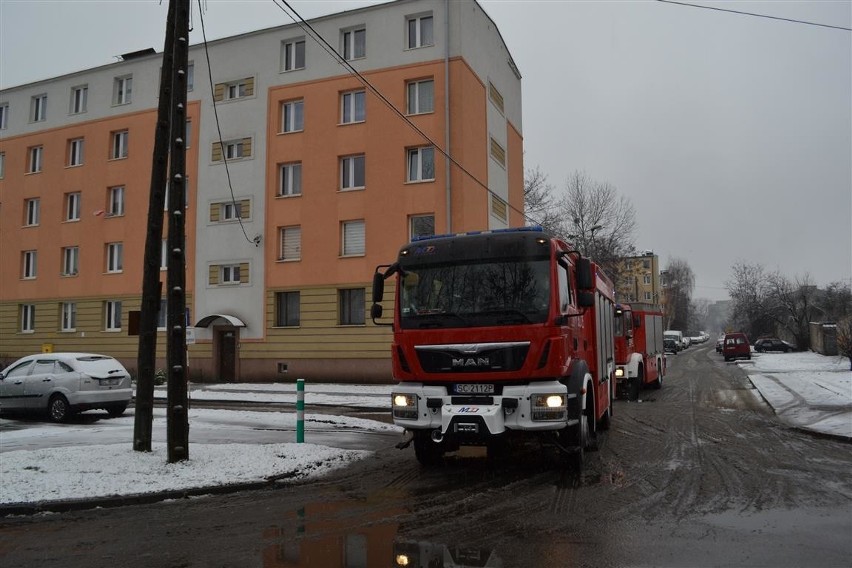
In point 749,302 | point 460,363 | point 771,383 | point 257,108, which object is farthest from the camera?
point 749,302

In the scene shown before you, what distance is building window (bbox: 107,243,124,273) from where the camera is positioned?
3183 centimetres

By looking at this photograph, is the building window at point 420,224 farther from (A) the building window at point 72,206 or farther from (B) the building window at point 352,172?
(A) the building window at point 72,206

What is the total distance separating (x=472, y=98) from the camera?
2694cm

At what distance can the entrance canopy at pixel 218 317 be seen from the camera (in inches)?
1077

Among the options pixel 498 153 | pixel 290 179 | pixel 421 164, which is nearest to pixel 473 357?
pixel 421 164

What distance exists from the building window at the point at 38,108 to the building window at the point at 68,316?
1042 cm

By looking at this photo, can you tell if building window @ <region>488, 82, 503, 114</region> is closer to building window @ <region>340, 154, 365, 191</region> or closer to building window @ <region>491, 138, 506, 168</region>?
building window @ <region>491, 138, 506, 168</region>

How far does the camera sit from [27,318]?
3444 cm

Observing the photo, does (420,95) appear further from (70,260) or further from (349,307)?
(70,260)

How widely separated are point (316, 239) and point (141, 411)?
1892cm

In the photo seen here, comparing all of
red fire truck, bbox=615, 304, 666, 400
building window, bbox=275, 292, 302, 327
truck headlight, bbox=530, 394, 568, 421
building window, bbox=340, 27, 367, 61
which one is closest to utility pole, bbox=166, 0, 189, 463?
truck headlight, bbox=530, 394, 568, 421

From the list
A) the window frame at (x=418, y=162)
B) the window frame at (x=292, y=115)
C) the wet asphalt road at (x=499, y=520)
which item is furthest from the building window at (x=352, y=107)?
the wet asphalt road at (x=499, y=520)

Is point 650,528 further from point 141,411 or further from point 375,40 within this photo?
point 375,40

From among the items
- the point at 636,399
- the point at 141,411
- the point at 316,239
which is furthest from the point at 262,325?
the point at 141,411
